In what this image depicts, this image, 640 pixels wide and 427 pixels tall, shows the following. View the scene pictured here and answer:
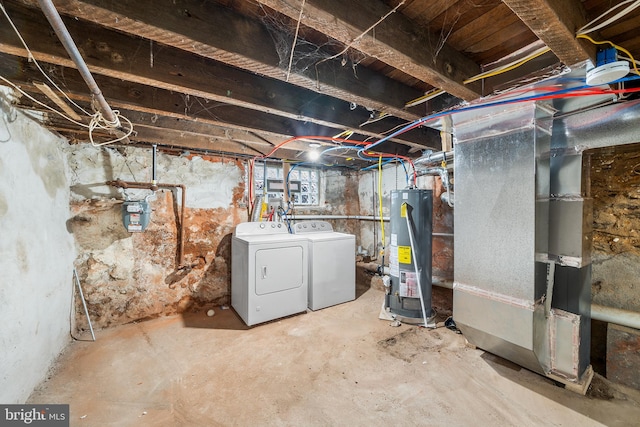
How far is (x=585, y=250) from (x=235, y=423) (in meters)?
2.49

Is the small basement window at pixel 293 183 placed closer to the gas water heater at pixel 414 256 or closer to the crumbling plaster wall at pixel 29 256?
the gas water heater at pixel 414 256

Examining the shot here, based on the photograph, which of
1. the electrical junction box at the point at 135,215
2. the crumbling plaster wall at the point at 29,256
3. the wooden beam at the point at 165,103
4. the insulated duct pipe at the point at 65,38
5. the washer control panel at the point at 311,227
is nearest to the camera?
the insulated duct pipe at the point at 65,38

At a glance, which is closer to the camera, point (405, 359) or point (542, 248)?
point (542, 248)

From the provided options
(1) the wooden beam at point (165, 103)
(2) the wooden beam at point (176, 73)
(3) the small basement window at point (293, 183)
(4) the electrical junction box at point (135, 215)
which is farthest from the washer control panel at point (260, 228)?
(2) the wooden beam at point (176, 73)

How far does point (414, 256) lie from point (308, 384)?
157cm

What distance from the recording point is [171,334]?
8.16 ft

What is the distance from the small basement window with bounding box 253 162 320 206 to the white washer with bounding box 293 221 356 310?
0.58m

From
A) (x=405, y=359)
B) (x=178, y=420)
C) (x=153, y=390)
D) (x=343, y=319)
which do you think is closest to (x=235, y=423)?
(x=178, y=420)

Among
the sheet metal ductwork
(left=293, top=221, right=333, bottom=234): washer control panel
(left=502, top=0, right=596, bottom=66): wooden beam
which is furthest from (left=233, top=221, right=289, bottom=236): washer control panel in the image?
(left=502, top=0, right=596, bottom=66): wooden beam

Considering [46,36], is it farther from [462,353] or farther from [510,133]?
[462,353]

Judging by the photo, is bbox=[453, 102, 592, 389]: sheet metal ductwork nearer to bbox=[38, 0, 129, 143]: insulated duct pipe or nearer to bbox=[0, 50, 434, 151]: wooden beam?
bbox=[0, 50, 434, 151]: wooden beam

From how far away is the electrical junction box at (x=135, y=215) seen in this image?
2.63 metres

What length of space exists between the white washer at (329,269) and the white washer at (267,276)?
4.6 inches

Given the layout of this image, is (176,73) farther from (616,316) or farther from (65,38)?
(616,316)
